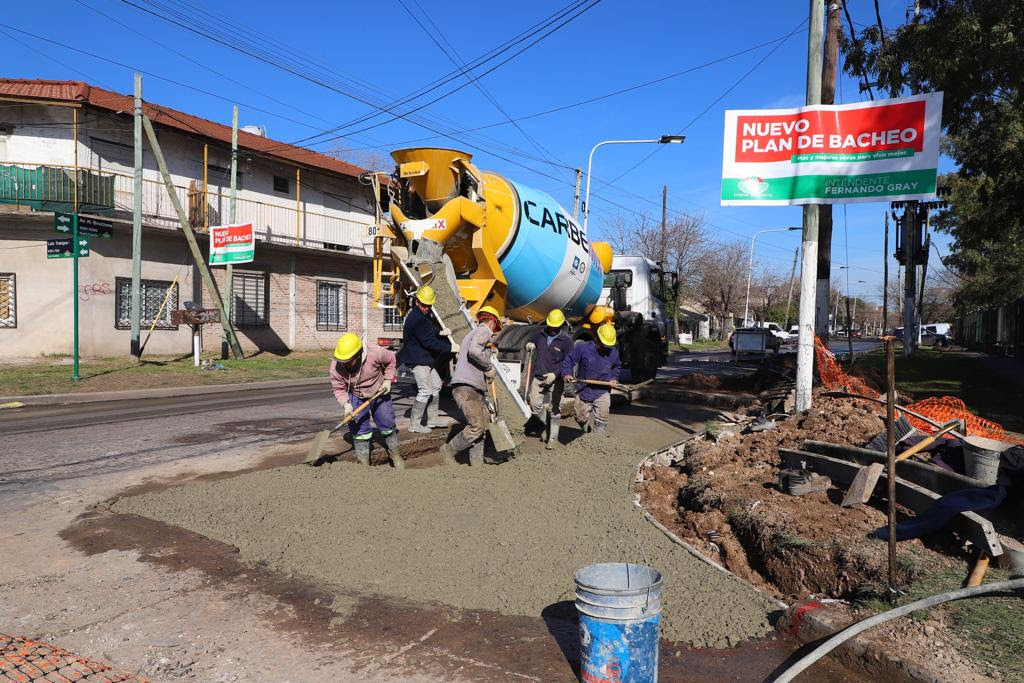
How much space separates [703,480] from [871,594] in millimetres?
2630

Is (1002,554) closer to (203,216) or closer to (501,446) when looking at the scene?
(501,446)

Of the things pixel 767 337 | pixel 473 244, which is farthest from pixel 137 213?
pixel 767 337

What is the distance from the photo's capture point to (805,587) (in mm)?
4590

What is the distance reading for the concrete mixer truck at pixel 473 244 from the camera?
9.15 meters

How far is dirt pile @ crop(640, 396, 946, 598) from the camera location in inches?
177

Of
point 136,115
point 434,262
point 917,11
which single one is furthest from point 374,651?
point 136,115

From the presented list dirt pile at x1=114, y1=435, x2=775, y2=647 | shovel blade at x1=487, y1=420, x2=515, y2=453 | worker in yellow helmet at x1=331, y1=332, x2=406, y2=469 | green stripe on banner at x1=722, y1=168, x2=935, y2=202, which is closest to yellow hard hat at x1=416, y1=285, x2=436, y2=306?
worker in yellow helmet at x1=331, y1=332, x2=406, y2=469

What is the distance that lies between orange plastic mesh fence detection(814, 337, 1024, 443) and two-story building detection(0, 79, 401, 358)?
1053cm

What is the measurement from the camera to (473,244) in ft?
30.6

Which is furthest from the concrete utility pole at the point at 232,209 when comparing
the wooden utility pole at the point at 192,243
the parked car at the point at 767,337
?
the parked car at the point at 767,337

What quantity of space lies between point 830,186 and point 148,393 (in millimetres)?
13879

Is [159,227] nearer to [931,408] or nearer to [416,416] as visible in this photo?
[416,416]

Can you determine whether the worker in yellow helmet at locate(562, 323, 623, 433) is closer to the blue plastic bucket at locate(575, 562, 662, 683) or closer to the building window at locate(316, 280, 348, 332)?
the blue plastic bucket at locate(575, 562, 662, 683)

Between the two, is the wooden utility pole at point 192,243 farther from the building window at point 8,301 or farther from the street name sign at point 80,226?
the building window at point 8,301
